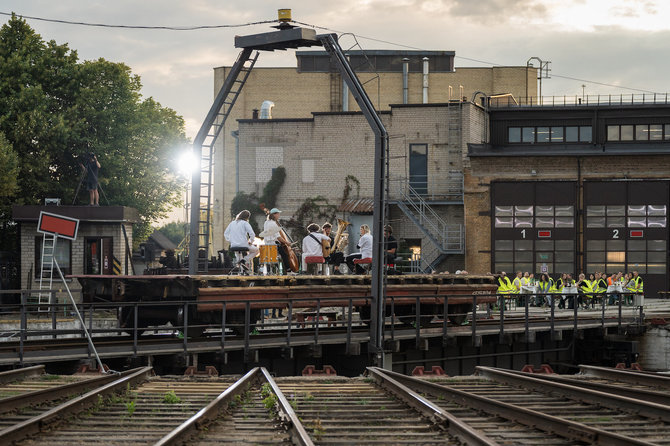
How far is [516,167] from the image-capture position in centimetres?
4328

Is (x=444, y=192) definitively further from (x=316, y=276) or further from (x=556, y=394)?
(x=556, y=394)

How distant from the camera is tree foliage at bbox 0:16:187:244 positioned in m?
41.4

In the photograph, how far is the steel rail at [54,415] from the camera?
305 inches

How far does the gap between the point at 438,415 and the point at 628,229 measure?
120 feet

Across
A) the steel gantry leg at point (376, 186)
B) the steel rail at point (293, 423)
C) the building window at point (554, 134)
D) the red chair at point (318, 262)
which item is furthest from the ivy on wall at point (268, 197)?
the steel rail at point (293, 423)

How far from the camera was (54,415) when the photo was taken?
8781mm

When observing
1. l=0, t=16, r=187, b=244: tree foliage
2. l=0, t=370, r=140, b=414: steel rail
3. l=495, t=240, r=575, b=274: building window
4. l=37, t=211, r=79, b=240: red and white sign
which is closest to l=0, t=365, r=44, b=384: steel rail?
l=0, t=370, r=140, b=414: steel rail

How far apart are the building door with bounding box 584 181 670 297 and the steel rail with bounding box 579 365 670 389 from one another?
29485 mm

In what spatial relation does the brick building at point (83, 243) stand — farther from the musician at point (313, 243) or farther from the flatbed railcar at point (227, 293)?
the flatbed railcar at point (227, 293)

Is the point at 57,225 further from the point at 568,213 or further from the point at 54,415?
the point at 568,213

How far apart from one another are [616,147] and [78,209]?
26777 millimetres

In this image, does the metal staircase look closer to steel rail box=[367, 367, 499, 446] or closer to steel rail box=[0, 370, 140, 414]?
steel rail box=[367, 367, 499, 446]

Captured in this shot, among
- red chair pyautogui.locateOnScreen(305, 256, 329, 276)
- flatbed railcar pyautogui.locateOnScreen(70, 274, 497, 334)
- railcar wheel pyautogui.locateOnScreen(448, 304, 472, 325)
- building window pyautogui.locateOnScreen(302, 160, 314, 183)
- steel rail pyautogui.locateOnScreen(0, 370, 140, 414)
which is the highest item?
building window pyautogui.locateOnScreen(302, 160, 314, 183)

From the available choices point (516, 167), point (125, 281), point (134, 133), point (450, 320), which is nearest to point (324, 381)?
A: point (125, 281)
